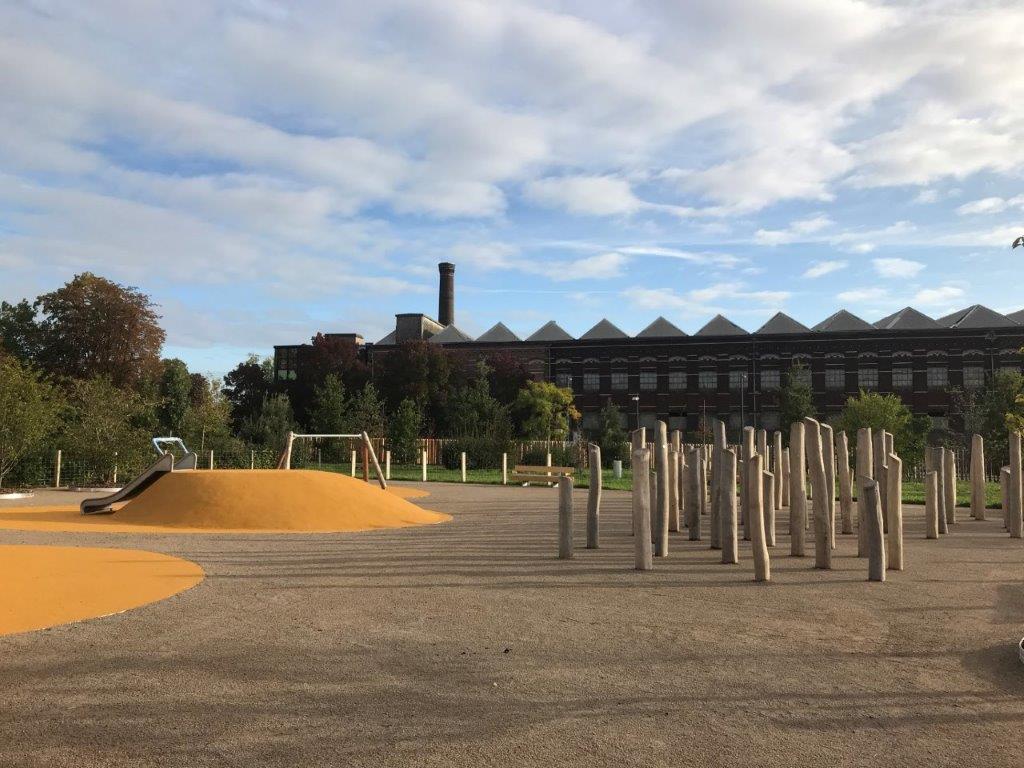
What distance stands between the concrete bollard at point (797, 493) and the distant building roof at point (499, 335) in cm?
6420

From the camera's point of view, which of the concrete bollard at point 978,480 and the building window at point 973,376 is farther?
the building window at point 973,376

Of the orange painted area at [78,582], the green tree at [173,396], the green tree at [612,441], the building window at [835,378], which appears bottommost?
the orange painted area at [78,582]

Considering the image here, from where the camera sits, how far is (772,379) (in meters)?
69.2

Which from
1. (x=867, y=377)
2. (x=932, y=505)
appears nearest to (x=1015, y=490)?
(x=932, y=505)

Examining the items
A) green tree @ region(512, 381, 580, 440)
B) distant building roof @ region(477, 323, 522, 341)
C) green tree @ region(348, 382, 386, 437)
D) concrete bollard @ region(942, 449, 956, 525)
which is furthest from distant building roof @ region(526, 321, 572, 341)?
concrete bollard @ region(942, 449, 956, 525)

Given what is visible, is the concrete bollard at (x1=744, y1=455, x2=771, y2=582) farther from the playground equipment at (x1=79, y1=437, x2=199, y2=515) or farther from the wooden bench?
the wooden bench

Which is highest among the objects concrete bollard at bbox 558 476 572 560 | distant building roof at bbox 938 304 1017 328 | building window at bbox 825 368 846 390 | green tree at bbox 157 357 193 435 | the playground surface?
distant building roof at bbox 938 304 1017 328

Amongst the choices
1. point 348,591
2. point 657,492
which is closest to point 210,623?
A: point 348,591

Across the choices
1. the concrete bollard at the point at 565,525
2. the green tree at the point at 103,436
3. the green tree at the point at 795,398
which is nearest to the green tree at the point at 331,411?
the green tree at the point at 103,436

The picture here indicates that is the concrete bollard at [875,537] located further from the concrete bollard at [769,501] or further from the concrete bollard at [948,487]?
the concrete bollard at [948,487]

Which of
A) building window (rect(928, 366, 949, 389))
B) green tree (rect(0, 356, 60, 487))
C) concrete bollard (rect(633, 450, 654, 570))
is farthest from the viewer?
building window (rect(928, 366, 949, 389))

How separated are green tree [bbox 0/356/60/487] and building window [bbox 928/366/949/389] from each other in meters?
62.0

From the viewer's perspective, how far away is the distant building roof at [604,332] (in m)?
75.6

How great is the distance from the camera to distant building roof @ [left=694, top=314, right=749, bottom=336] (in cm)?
7112
